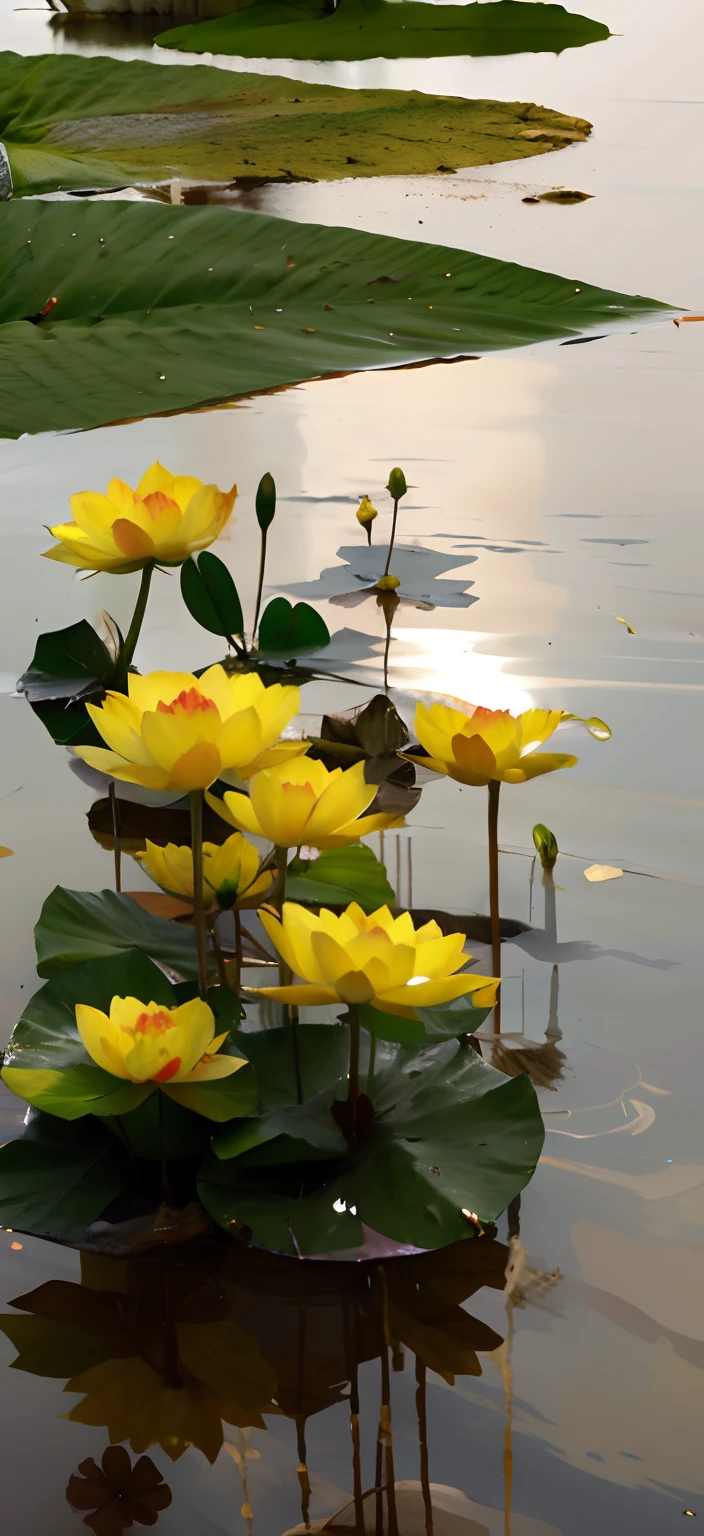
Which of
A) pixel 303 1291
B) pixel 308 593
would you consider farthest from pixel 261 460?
pixel 303 1291

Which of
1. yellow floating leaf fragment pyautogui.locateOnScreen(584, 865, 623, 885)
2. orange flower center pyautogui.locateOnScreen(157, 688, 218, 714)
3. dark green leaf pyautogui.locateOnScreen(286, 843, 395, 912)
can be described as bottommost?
yellow floating leaf fragment pyautogui.locateOnScreen(584, 865, 623, 885)

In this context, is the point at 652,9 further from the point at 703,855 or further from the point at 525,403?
the point at 703,855

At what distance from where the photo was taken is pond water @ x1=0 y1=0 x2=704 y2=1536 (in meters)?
0.41

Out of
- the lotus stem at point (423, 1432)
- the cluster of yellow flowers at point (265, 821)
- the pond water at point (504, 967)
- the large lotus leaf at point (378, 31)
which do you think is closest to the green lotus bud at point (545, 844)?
the pond water at point (504, 967)

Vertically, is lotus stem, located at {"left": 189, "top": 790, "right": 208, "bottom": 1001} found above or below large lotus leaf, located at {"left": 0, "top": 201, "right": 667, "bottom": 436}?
below

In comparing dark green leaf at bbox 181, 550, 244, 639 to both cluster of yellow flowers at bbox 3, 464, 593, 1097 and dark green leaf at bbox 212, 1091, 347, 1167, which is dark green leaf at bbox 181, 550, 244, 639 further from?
dark green leaf at bbox 212, 1091, 347, 1167

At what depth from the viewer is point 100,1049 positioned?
441mm

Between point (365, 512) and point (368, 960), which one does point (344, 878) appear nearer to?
point (368, 960)

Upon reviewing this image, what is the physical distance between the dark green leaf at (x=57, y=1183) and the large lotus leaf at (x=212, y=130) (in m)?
2.91

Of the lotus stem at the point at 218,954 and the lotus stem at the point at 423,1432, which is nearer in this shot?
the lotus stem at the point at 423,1432

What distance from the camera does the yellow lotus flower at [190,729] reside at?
48 centimetres

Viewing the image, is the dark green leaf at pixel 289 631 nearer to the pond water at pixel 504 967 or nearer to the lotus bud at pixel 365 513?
the pond water at pixel 504 967

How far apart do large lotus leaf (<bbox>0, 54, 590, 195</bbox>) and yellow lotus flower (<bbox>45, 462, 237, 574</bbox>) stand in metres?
2.57

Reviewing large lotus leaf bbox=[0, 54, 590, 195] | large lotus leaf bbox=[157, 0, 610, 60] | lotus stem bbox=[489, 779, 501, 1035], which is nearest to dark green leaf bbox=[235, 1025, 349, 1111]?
lotus stem bbox=[489, 779, 501, 1035]
